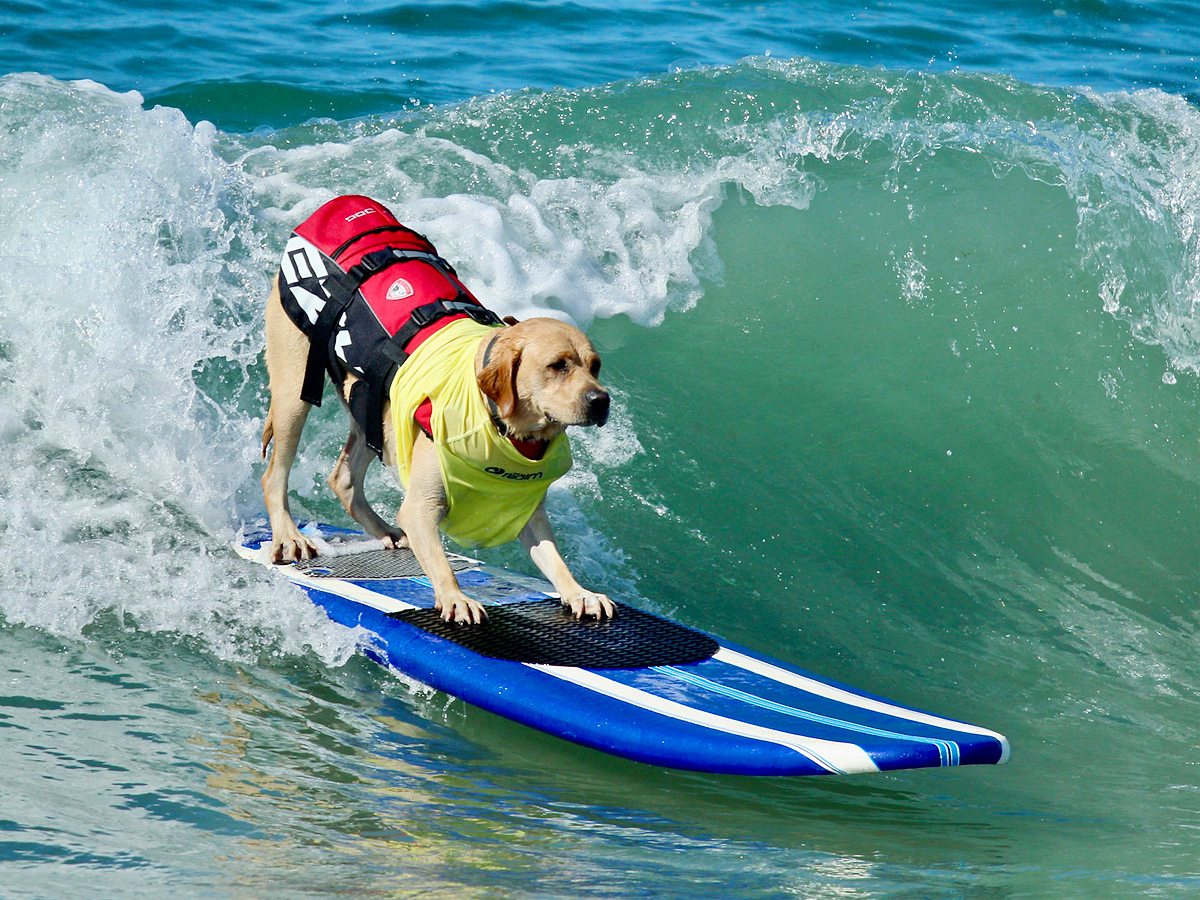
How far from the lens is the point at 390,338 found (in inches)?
161

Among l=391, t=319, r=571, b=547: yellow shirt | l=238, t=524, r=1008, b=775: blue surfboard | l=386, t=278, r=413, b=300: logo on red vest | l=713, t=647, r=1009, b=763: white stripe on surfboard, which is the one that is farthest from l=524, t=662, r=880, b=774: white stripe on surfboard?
l=386, t=278, r=413, b=300: logo on red vest

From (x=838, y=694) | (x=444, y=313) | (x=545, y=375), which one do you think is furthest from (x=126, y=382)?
(x=838, y=694)

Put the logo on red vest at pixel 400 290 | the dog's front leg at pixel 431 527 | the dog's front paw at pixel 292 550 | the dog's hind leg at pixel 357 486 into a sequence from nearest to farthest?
the dog's front leg at pixel 431 527, the logo on red vest at pixel 400 290, the dog's front paw at pixel 292 550, the dog's hind leg at pixel 357 486

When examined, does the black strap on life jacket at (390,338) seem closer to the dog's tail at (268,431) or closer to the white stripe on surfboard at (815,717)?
the dog's tail at (268,431)

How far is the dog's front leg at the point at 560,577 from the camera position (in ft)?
13.6

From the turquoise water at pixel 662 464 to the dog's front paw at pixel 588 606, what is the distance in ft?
1.90

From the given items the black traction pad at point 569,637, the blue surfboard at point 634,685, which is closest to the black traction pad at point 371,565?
the blue surfboard at point 634,685

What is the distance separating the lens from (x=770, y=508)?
5.64 meters

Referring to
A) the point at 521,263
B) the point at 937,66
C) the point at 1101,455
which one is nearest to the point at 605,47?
the point at 937,66

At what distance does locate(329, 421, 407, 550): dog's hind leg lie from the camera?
4820 mm

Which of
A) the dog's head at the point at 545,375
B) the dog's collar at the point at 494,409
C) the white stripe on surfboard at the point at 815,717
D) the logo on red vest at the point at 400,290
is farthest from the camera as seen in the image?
the logo on red vest at the point at 400,290

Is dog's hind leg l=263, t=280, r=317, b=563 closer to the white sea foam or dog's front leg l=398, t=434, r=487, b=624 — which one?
the white sea foam

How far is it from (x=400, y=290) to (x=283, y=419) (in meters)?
0.85

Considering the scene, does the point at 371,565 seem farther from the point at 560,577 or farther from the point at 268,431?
the point at 560,577
